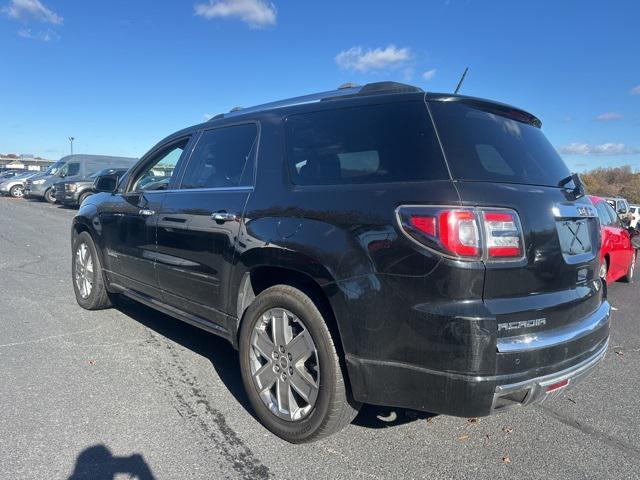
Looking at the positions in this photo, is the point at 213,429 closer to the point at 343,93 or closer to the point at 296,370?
the point at 296,370

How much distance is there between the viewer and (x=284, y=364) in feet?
9.54

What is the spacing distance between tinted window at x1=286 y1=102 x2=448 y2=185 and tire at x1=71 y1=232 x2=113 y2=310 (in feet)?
10.3

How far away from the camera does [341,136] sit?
2900 millimetres

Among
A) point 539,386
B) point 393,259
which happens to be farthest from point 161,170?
point 539,386

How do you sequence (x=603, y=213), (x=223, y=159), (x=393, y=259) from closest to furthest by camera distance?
(x=393, y=259) < (x=223, y=159) < (x=603, y=213)

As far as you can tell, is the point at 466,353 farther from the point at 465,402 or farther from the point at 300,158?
the point at 300,158

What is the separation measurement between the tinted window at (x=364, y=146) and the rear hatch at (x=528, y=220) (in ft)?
0.34

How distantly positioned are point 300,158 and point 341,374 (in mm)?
1335

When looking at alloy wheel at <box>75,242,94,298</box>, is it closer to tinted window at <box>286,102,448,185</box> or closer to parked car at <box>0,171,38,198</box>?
tinted window at <box>286,102,448,185</box>

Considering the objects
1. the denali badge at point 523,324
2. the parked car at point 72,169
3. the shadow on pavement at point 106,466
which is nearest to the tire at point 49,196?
Answer: the parked car at point 72,169

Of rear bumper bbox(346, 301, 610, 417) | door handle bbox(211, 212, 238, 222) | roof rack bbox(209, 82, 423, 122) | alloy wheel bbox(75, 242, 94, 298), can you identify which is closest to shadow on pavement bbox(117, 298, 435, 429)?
alloy wheel bbox(75, 242, 94, 298)

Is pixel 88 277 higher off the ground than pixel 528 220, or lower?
lower

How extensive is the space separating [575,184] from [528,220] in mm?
909

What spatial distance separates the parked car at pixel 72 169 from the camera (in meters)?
23.1
